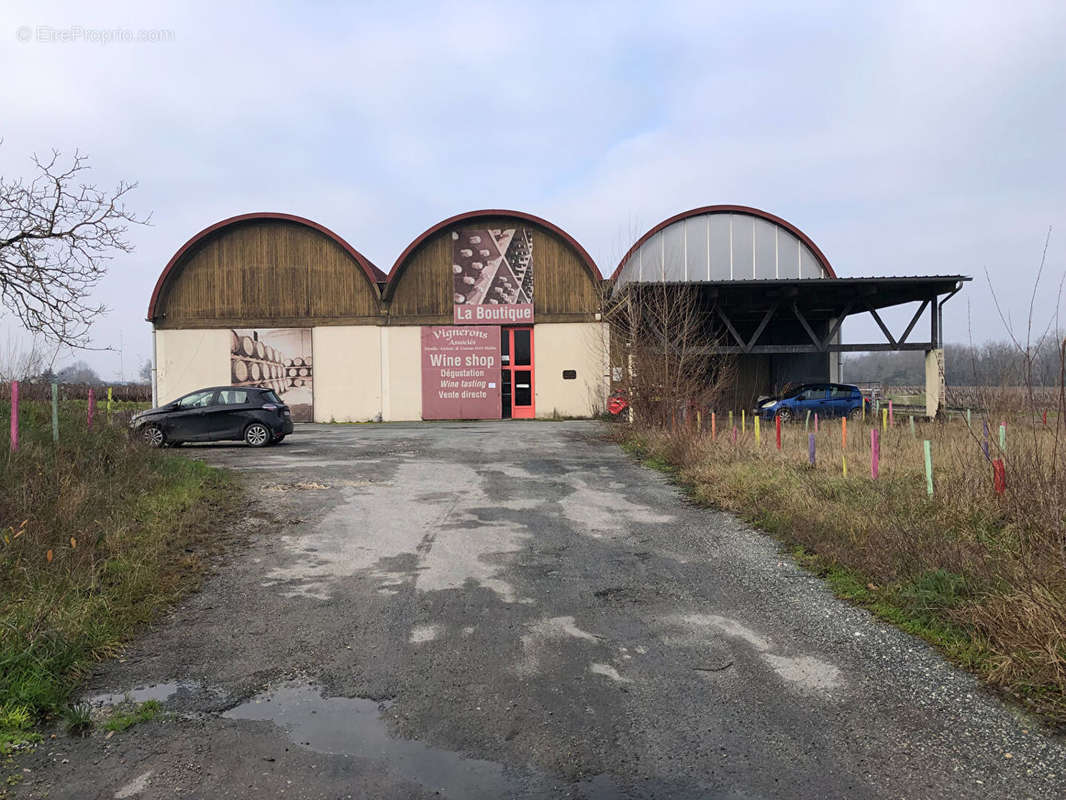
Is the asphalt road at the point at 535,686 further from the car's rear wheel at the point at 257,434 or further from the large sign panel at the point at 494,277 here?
the large sign panel at the point at 494,277

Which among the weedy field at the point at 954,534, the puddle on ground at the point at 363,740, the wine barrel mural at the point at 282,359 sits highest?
the wine barrel mural at the point at 282,359

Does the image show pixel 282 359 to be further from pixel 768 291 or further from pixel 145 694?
pixel 145 694

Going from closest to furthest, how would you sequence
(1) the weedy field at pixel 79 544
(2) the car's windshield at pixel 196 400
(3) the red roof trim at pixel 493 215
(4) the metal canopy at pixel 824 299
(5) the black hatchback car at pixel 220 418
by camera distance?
(1) the weedy field at pixel 79 544 → (5) the black hatchback car at pixel 220 418 → (2) the car's windshield at pixel 196 400 → (4) the metal canopy at pixel 824 299 → (3) the red roof trim at pixel 493 215

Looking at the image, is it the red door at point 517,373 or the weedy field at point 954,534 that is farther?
the red door at point 517,373

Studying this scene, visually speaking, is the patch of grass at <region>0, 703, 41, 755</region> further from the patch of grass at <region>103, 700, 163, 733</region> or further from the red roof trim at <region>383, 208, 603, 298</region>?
the red roof trim at <region>383, 208, 603, 298</region>

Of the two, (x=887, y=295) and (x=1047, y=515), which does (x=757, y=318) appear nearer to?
(x=887, y=295)

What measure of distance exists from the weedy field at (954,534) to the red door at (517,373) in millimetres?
14688

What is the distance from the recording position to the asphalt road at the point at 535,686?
3.13 m

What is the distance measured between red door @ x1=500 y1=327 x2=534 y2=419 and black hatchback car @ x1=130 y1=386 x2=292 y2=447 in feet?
33.6

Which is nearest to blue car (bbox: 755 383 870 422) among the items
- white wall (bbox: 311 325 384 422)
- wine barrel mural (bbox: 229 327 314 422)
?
white wall (bbox: 311 325 384 422)

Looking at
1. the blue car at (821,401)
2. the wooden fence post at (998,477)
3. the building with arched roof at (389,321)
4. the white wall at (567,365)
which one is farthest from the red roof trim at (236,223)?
the wooden fence post at (998,477)

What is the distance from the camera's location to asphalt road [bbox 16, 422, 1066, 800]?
123 inches

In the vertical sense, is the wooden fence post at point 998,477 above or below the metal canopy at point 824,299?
below

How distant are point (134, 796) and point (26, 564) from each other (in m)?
3.26
